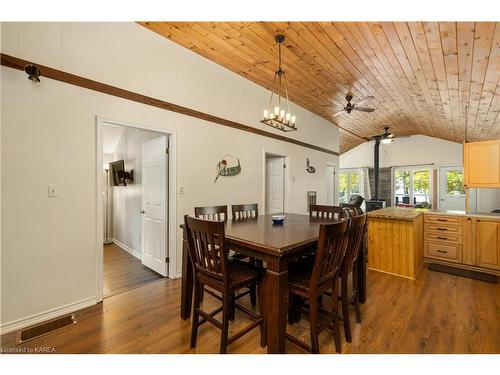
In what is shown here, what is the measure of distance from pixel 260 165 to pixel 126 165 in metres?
2.60

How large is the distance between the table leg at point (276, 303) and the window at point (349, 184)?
9.04 metres

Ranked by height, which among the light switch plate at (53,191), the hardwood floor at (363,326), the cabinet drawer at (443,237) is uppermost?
the light switch plate at (53,191)

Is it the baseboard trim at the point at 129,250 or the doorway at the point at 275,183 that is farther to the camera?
the doorway at the point at 275,183

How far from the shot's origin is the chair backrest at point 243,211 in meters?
2.96

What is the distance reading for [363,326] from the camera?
79.9 inches

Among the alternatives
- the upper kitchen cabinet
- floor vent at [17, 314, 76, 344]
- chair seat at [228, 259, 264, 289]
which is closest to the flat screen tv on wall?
Result: floor vent at [17, 314, 76, 344]

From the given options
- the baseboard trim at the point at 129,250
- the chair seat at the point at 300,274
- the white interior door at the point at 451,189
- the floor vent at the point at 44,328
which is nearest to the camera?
the chair seat at the point at 300,274

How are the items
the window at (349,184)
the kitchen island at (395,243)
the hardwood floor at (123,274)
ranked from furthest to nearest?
1. the window at (349,184)
2. the kitchen island at (395,243)
3. the hardwood floor at (123,274)

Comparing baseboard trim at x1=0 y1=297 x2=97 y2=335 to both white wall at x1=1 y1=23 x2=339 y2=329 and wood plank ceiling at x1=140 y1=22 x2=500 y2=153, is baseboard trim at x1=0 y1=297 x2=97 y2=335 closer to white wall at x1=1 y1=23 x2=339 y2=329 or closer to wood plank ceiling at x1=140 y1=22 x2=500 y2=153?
white wall at x1=1 y1=23 x2=339 y2=329

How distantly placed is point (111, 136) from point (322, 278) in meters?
4.82

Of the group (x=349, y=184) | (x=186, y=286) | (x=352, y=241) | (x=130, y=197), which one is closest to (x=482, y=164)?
(x=352, y=241)

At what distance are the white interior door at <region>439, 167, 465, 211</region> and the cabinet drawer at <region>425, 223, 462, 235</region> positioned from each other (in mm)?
5062

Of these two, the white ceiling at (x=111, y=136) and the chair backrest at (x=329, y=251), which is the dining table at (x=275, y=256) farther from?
the white ceiling at (x=111, y=136)

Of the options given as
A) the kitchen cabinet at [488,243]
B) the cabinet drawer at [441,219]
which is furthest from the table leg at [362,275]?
the kitchen cabinet at [488,243]
